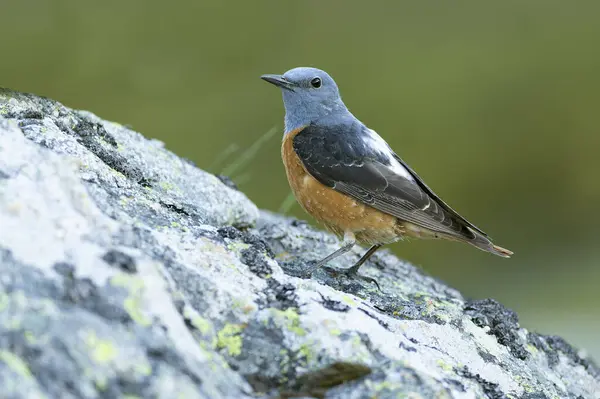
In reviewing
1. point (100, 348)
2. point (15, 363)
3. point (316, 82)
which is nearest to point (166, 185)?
point (316, 82)

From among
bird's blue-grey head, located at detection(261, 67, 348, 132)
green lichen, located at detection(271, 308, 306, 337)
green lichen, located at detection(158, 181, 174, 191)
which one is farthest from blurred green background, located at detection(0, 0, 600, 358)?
green lichen, located at detection(271, 308, 306, 337)

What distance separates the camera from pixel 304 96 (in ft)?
21.5

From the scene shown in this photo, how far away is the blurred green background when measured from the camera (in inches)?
506

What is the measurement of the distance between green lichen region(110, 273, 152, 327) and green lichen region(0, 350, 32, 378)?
407 mm

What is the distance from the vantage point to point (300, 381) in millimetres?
3000

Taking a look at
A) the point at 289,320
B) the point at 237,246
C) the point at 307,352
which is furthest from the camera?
the point at 237,246

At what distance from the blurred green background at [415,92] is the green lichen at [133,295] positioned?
30.1 feet

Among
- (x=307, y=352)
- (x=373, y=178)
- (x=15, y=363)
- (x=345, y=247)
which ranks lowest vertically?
(x=15, y=363)

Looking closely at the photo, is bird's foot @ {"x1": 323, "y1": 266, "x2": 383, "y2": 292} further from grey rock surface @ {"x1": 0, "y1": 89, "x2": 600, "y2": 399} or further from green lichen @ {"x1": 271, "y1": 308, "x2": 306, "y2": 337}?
green lichen @ {"x1": 271, "y1": 308, "x2": 306, "y2": 337}

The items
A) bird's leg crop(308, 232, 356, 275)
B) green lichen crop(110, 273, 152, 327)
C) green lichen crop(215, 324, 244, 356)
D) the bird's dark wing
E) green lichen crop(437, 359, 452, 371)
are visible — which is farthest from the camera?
the bird's dark wing

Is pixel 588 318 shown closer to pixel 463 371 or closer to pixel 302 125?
pixel 302 125

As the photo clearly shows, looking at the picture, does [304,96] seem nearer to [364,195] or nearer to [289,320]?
[364,195]

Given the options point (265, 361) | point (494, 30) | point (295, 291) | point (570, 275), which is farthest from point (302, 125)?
point (494, 30)

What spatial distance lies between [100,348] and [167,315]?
12.6 inches
